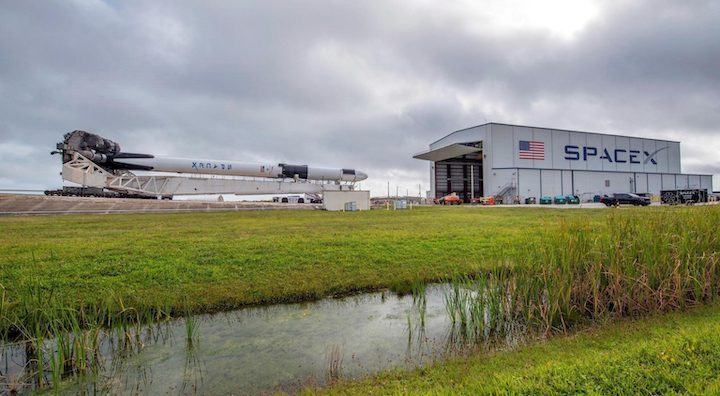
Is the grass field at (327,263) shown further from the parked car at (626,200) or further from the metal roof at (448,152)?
the metal roof at (448,152)

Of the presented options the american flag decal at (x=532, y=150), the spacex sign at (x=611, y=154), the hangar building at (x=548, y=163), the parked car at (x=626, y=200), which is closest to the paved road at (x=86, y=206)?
the hangar building at (x=548, y=163)

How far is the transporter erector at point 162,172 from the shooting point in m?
32.8

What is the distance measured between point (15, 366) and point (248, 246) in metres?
5.88

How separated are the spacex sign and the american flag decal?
4437mm

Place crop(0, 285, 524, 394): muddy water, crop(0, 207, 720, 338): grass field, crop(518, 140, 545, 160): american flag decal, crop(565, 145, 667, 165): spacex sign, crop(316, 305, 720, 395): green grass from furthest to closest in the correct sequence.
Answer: crop(565, 145, 667, 165): spacex sign, crop(518, 140, 545, 160): american flag decal, crop(0, 207, 720, 338): grass field, crop(0, 285, 524, 394): muddy water, crop(316, 305, 720, 395): green grass

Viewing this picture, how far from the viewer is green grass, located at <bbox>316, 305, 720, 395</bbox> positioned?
2865 millimetres

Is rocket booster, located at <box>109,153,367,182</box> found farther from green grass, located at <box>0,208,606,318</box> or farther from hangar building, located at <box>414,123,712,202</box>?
green grass, located at <box>0,208,606,318</box>

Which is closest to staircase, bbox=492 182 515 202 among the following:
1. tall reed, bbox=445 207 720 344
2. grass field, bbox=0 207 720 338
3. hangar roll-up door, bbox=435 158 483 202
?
hangar roll-up door, bbox=435 158 483 202

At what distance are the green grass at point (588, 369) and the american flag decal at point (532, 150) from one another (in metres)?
47.8

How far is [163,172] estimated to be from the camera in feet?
120

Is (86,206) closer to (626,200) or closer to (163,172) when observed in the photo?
(163,172)

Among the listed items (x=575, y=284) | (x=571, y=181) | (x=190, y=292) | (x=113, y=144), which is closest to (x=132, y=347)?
(x=190, y=292)

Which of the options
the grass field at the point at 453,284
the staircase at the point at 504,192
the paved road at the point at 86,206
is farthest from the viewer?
the staircase at the point at 504,192

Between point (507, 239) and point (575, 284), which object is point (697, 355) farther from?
point (507, 239)
